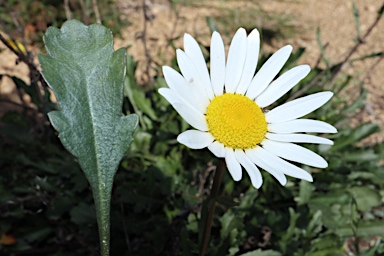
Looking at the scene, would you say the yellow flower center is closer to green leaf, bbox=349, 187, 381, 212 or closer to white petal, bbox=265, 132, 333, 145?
white petal, bbox=265, 132, 333, 145

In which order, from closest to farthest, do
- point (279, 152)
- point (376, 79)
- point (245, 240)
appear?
point (279, 152) < point (245, 240) < point (376, 79)

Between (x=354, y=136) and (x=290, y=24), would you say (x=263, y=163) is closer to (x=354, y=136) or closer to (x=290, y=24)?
(x=354, y=136)

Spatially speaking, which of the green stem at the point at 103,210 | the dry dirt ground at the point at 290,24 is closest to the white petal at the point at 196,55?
the green stem at the point at 103,210

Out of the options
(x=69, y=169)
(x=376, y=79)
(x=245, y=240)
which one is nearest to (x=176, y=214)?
(x=245, y=240)

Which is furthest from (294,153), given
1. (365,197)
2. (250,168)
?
(365,197)

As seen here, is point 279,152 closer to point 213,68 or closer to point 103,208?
point 213,68

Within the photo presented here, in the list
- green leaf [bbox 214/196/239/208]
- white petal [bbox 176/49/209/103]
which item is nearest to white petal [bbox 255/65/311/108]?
white petal [bbox 176/49/209/103]

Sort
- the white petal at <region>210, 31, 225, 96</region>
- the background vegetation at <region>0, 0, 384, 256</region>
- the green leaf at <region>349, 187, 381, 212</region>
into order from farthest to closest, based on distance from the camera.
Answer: the green leaf at <region>349, 187, 381, 212</region>
the background vegetation at <region>0, 0, 384, 256</region>
the white petal at <region>210, 31, 225, 96</region>
